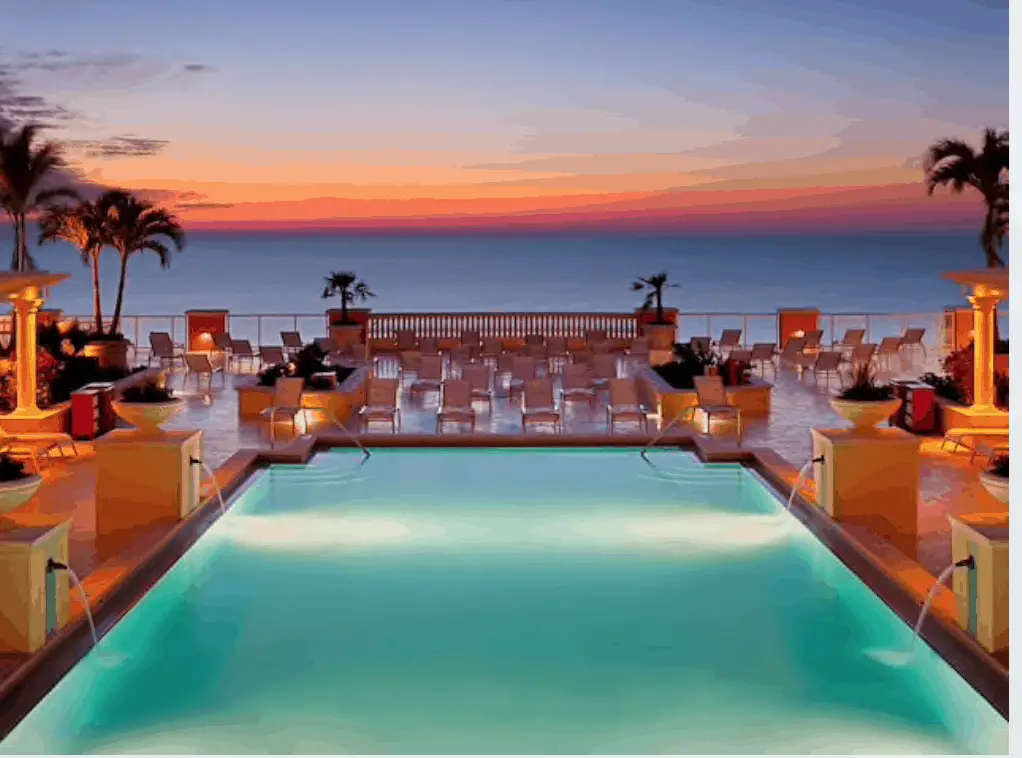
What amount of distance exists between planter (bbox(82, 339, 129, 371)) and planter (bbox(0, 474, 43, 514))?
14.4 metres

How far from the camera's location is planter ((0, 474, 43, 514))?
23.6ft

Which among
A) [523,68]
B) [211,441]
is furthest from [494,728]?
[523,68]

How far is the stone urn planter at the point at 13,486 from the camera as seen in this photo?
7.21 meters

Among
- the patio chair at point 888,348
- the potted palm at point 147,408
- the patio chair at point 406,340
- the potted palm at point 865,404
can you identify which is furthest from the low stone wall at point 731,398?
the patio chair at point 406,340

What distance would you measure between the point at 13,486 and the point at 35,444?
5.79m

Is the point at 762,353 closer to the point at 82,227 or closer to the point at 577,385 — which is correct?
the point at 577,385

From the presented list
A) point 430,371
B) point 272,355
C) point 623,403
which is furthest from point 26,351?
point 272,355

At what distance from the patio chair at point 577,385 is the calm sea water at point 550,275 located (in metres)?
22.2

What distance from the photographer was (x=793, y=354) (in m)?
20.2

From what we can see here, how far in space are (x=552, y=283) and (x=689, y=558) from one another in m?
52.7

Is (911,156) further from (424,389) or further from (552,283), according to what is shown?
(552,283)

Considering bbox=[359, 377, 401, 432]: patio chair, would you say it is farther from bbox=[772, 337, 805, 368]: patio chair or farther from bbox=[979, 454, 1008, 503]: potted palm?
bbox=[979, 454, 1008, 503]: potted palm

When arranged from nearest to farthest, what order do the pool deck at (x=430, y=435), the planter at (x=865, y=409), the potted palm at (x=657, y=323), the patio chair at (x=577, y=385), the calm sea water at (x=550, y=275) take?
the pool deck at (x=430, y=435)
the planter at (x=865, y=409)
the patio chair at (x=577, y=385)
the potted palm at (x=657, y=323)
the calm sea water at (x=550, y=275)

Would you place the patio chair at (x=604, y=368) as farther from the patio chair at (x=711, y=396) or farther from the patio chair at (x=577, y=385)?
the patio chair at (x=711, y=396)
